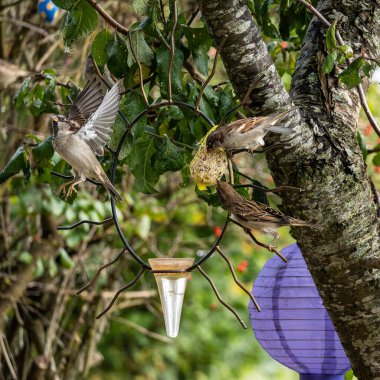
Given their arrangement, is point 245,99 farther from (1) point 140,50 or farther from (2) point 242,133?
(1) point 140,50

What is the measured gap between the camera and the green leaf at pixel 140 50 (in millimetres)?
1711

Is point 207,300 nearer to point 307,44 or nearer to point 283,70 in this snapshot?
point 283,70

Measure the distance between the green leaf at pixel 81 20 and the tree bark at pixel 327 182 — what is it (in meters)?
0.32

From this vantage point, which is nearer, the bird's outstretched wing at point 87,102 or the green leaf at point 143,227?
the bird's outstretched wing at point 87,102

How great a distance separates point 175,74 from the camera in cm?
174

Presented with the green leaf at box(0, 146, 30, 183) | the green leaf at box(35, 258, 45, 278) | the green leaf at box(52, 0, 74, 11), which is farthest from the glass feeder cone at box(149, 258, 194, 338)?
the green leaf at box(35, 258, 45, 278)

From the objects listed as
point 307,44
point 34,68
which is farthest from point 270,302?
point 34,68

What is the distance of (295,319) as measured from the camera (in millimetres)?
2066

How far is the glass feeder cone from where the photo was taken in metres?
1.58

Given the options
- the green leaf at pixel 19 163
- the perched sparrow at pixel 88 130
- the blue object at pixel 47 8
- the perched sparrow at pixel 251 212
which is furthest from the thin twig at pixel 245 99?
the blue object at pixel 47 8

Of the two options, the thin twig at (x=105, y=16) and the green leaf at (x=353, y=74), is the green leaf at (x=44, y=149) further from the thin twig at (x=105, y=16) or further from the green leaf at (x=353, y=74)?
the green leaf at (x=353, y=74)

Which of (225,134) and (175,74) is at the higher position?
(175,74)

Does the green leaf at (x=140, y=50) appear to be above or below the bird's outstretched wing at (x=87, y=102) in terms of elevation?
above

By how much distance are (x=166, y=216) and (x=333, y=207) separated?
8.63ft
